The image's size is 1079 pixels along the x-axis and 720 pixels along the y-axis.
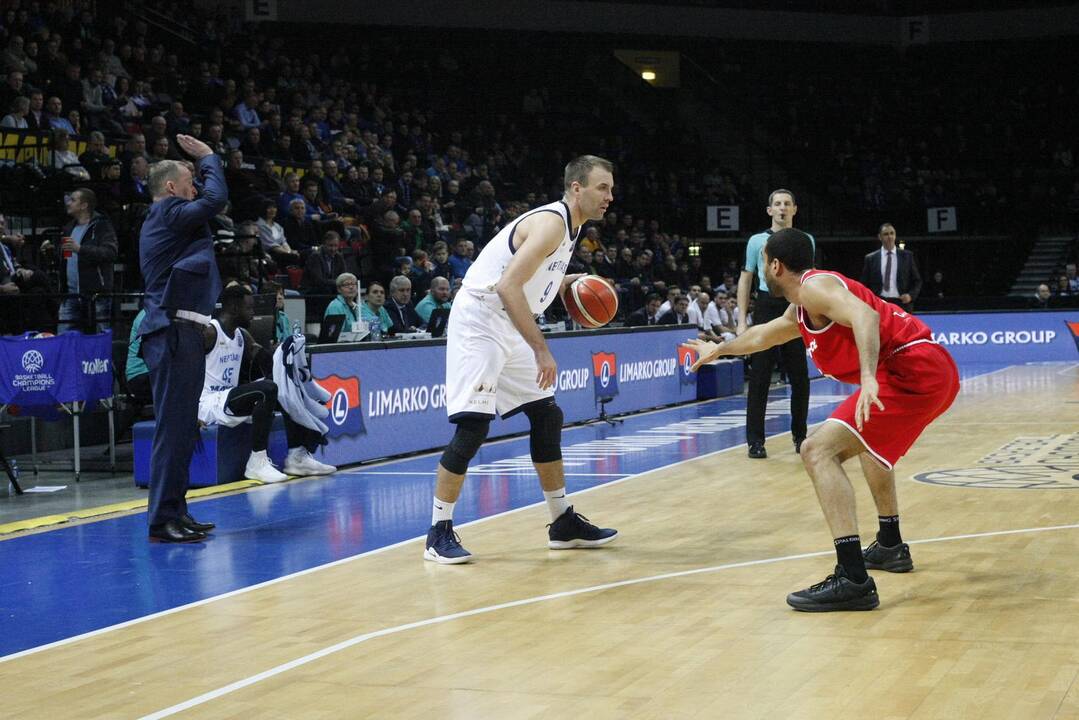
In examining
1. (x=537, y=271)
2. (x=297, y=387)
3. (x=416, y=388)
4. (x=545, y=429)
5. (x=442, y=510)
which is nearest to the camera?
(x=537, y=271)

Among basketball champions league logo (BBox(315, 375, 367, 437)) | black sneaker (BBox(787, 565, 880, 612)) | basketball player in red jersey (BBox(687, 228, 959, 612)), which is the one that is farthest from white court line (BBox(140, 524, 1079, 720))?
basketball champions league logo (BBox(315, 375, 367, 437))

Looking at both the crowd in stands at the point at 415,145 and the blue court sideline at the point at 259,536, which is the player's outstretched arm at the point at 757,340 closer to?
the blue court sideline at the point at 259,536

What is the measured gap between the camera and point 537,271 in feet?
20.2

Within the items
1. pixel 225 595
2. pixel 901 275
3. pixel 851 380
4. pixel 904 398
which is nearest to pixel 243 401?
pixel 225 595

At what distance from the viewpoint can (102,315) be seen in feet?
39.8

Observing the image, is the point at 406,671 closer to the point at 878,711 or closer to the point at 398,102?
the point at 878,711

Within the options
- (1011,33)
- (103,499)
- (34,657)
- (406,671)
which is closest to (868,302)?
(406,671)

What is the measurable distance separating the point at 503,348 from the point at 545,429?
18.7 inches

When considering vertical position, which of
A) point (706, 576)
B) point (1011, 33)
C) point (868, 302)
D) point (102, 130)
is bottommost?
point (706, 576)

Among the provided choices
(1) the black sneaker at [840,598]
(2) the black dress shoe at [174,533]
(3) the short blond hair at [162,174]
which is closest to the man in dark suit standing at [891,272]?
(3) the short blond hair at [162,174]

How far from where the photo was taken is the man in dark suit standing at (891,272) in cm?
1294

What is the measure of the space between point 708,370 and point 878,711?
13352mm

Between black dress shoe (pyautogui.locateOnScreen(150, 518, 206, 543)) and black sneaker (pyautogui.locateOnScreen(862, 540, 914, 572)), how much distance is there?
11.9ft

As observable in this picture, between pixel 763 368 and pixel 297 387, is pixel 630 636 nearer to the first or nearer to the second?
pixel 297 387
